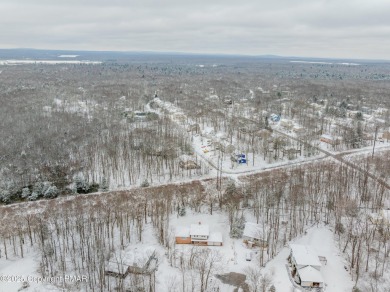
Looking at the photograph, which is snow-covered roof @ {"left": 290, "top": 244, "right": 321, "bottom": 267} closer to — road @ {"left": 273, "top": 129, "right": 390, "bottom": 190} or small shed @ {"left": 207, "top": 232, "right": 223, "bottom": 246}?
small shed @ {"left": 207, "top": 232, "right": 223, "bottom": 246}

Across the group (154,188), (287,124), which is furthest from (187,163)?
(287,124)

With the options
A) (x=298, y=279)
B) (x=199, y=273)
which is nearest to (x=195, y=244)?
(x=199, y=273)

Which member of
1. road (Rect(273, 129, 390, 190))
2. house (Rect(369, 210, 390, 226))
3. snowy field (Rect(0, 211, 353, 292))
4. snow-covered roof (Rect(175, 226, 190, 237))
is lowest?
snowy field (Rect(0, 211, 353, 292))

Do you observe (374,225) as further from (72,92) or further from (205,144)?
(72,92)

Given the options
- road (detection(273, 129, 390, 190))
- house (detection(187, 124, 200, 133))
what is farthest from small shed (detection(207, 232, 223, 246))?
house (detection(187, 124, 200, 133))

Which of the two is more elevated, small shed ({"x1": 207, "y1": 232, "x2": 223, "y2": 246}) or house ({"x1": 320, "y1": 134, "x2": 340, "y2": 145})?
house ({"x1": 320, "y1": 134, "x2": 340, "y2": 145})

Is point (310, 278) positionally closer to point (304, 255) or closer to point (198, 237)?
point (304, 255)

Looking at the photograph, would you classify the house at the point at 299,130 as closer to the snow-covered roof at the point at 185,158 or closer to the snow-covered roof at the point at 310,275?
the snow-covered roof at the point at 185,158
